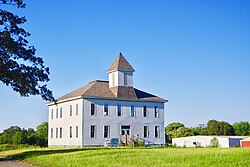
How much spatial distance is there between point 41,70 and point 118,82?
1992 centimetres

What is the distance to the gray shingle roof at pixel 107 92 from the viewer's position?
45213mm

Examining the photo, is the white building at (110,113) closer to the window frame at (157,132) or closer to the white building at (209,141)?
the window frame at (157,132)

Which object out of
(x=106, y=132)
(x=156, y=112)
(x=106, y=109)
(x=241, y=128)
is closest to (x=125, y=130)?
(x=106, y=132)

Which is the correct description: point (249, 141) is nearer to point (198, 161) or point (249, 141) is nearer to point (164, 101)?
point (164, 101)

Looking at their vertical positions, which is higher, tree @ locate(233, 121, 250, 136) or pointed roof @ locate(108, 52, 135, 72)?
pointed roof @ locate(108, 52, 135, 72)

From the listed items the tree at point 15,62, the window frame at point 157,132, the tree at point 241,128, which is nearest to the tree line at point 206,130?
the tree at point 241,128

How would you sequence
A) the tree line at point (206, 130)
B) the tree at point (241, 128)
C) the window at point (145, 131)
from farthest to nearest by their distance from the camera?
the tree at point (241, 128) < the tree line at point (206, 130) < the window at point (145, 131)

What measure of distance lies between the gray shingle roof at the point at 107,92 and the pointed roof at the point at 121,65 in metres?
2.28

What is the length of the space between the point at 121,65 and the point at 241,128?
6464 cm

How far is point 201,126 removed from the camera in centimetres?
9738

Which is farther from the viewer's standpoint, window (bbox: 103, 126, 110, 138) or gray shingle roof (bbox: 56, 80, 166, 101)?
gray shingle roof (bbox: 56, 80, 166, 101)

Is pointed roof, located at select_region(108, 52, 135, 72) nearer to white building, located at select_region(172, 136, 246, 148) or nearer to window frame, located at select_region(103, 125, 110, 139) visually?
window frame, located at select_region(103, 125, 110, 139)

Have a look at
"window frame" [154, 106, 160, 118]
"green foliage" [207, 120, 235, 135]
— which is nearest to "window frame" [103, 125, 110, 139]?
"window frame" [154, 106, 160, 118]

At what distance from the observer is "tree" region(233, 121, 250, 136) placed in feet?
329
